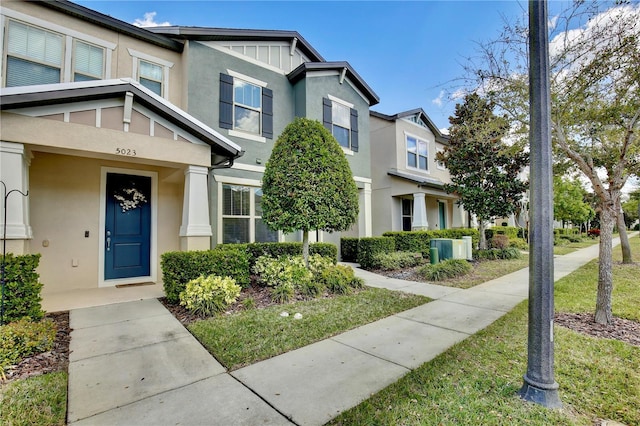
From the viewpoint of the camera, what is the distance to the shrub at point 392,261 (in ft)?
33.3

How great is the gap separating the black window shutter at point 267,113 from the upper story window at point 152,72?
8.93 feet

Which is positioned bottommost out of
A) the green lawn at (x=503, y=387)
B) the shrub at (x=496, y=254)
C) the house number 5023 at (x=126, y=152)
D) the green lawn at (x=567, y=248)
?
the green lawn at (x=503, y=387)

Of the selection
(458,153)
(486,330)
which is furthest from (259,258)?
(458,153)

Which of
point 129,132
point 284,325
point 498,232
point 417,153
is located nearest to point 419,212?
point 417,153

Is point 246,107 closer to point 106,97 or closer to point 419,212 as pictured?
point 106,97

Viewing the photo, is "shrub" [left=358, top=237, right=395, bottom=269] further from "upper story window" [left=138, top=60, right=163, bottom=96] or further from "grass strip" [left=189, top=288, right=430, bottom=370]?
"upper story window" [left=138, top=60, right=163, bottom=96]

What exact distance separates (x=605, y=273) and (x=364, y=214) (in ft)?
25.7

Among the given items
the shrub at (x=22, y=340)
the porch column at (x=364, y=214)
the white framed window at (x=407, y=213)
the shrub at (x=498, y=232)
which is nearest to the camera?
the shrub at (x=22, y=340)

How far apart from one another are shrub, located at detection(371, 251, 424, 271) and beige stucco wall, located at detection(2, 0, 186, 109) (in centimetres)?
770

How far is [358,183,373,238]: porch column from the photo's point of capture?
11.9m

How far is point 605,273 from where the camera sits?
15.3 ft

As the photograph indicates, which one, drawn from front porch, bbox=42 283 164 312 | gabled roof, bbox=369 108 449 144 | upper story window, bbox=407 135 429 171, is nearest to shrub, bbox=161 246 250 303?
front porch, bbox=42 283 164 312

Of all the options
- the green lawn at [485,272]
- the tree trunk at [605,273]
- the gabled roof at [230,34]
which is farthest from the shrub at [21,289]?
the tree trunk at [605,273]

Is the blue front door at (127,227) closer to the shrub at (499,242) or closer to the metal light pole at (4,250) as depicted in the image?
the metal light pole at (4,250)
